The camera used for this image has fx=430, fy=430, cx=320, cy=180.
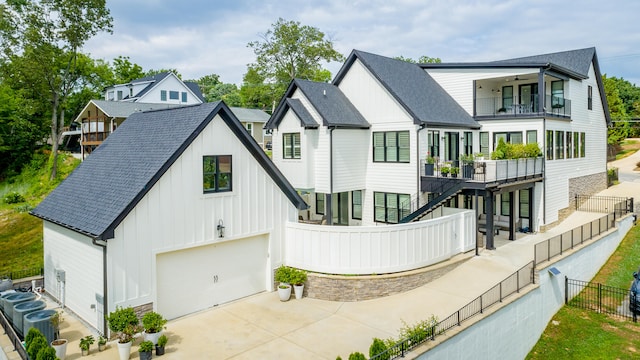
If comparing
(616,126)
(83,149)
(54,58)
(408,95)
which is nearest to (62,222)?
(408,95)

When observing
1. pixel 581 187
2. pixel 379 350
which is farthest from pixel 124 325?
pixel 581 187

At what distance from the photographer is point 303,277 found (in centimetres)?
1473

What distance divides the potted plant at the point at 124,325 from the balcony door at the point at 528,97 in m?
22.7

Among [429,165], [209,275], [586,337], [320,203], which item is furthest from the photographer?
[320,203]

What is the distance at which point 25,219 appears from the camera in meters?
26.1

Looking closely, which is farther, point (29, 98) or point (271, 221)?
point (29, 98)

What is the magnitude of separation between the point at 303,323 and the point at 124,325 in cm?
480

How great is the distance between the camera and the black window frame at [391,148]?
2134 centimetres

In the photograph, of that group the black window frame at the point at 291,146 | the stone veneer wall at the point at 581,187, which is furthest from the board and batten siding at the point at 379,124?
the stone veneer wall at the point at 581,187

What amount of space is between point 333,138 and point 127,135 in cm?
961

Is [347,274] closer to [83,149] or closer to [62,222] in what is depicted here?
[62,222]

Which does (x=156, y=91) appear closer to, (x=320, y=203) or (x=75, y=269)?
(x=320, y=203)

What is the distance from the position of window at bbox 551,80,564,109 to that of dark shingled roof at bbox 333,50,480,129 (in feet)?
17.7

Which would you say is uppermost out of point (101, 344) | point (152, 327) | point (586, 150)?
point (586, 150)
